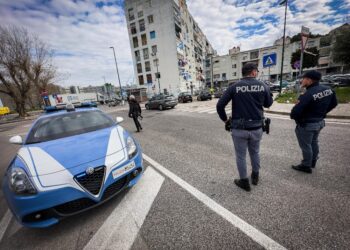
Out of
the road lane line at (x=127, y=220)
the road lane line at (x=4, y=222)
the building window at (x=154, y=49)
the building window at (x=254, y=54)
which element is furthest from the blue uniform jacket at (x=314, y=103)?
the building window at (x=254, y=54)

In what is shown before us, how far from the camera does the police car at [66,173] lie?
1.85 meters

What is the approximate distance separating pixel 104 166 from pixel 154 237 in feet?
3.61

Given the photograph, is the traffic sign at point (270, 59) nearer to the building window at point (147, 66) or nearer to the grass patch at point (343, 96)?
the grass patch at point (343, 96)

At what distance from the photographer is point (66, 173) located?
198cm

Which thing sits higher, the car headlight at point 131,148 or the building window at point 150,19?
the building window at point 150,19

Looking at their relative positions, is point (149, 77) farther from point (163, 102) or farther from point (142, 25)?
point (163, 102)

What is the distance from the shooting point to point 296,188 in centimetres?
252

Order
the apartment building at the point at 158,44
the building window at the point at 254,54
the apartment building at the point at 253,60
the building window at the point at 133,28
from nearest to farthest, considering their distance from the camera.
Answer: the apartment building at the point at 158,44
the building window at the point at 133,28
the apartment building at the point at 253,60
the building window at the point at 254,54

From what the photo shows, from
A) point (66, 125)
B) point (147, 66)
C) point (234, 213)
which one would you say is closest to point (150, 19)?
point (147, 66)

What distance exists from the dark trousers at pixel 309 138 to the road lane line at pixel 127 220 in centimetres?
276

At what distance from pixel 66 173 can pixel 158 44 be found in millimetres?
38633

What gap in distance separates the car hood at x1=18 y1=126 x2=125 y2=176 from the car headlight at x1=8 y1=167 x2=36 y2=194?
104mm

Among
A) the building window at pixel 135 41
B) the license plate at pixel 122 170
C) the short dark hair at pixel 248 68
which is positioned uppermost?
the building window at pixel 135 41

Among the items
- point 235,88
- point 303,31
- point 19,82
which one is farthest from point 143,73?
point 235,88
